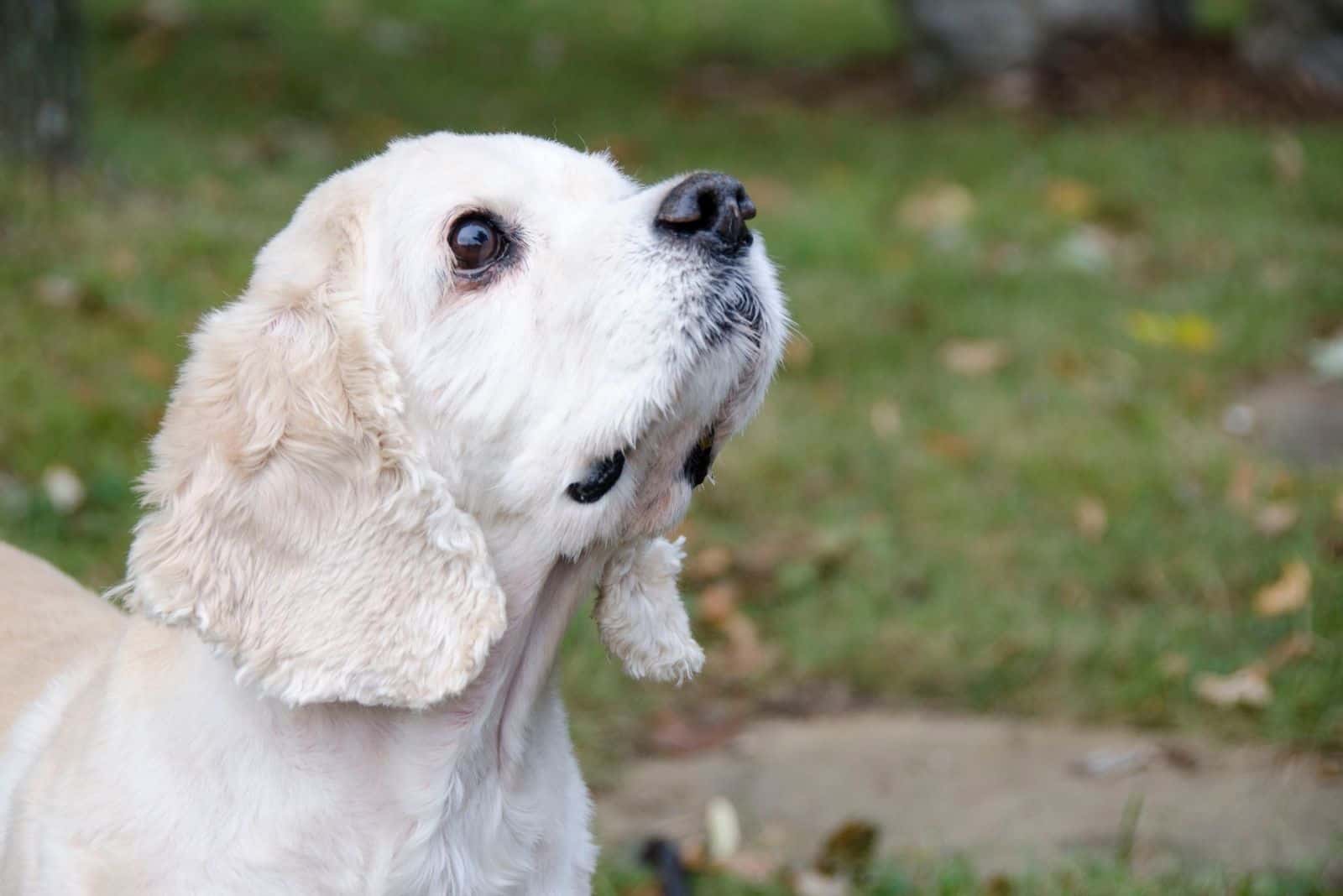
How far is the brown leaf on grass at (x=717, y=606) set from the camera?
4.86 m

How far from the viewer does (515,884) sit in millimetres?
2553

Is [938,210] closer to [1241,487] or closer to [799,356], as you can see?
[799,356]

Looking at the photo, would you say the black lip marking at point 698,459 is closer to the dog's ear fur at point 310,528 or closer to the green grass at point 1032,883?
the dog's ear fur at point 310,528

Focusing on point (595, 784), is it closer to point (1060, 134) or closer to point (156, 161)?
point (156, 161)

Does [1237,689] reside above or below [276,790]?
below

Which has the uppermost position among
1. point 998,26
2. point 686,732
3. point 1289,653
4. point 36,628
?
point 36,628

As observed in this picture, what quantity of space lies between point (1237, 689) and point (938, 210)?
407cm

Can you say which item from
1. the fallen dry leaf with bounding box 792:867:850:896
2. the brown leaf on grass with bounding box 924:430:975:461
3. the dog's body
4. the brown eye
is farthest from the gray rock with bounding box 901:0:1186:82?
the dog's body

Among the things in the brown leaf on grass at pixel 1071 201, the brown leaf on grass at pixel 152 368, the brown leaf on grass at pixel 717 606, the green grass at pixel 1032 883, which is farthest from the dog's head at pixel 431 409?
the brown leaf on grass at pixel 1071 201

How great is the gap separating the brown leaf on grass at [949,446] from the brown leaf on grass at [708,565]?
1.07 meters

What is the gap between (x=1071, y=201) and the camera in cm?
809

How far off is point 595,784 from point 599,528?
1.78 meters

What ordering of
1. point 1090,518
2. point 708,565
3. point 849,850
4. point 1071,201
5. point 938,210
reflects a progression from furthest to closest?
point 1071,201 → point 938,210 → point 1090,518 → point 708,565 → point 849,850

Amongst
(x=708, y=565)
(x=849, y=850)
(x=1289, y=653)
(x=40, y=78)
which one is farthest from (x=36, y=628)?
(x=40, y=78)
